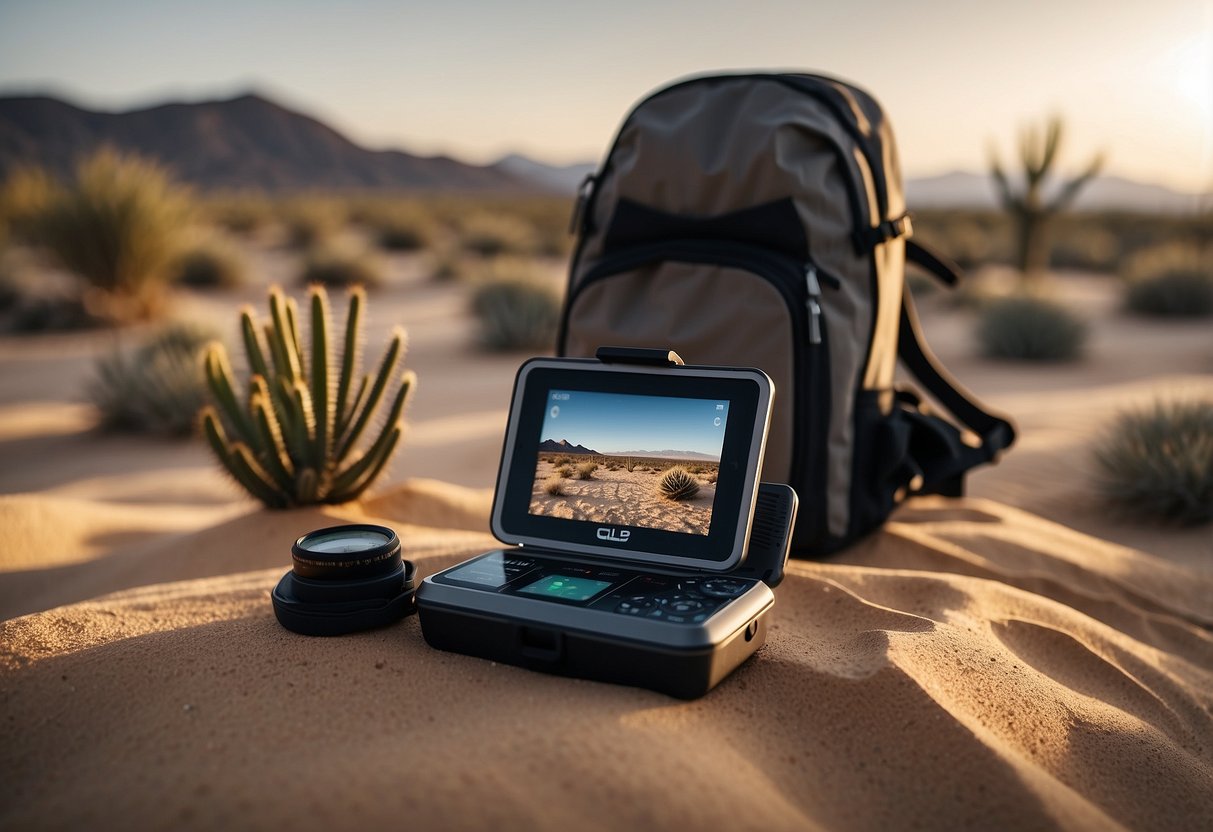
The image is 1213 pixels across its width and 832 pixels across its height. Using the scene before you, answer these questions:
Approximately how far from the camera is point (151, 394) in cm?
612

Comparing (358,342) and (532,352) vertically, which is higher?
(358,342)

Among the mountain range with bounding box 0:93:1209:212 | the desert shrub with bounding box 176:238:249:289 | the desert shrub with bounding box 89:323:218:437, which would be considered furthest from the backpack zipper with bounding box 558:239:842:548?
the mountain range with bounding box 0:93:1209:212

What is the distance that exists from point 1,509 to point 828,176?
3545 mm

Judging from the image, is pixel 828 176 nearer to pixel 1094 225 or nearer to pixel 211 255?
pixel 211 255

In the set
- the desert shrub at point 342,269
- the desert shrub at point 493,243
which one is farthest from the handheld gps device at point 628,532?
the desert shrub at point 493,243

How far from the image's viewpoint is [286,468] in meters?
3.21

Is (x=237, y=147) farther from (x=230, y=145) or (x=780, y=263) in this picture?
(x=780, y=263)

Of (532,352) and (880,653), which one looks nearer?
(880,653)

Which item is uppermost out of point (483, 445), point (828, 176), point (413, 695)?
point (828, 176)

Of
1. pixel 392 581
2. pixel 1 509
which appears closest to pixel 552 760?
pixel 392 581

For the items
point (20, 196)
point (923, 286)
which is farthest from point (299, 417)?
point (20, 196)

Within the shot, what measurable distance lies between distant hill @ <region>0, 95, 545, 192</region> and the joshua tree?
215 feet

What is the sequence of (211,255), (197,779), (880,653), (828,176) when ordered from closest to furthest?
(197,779)
(880,653)
(828,176)
(211,255)

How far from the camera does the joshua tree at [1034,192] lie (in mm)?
13688
